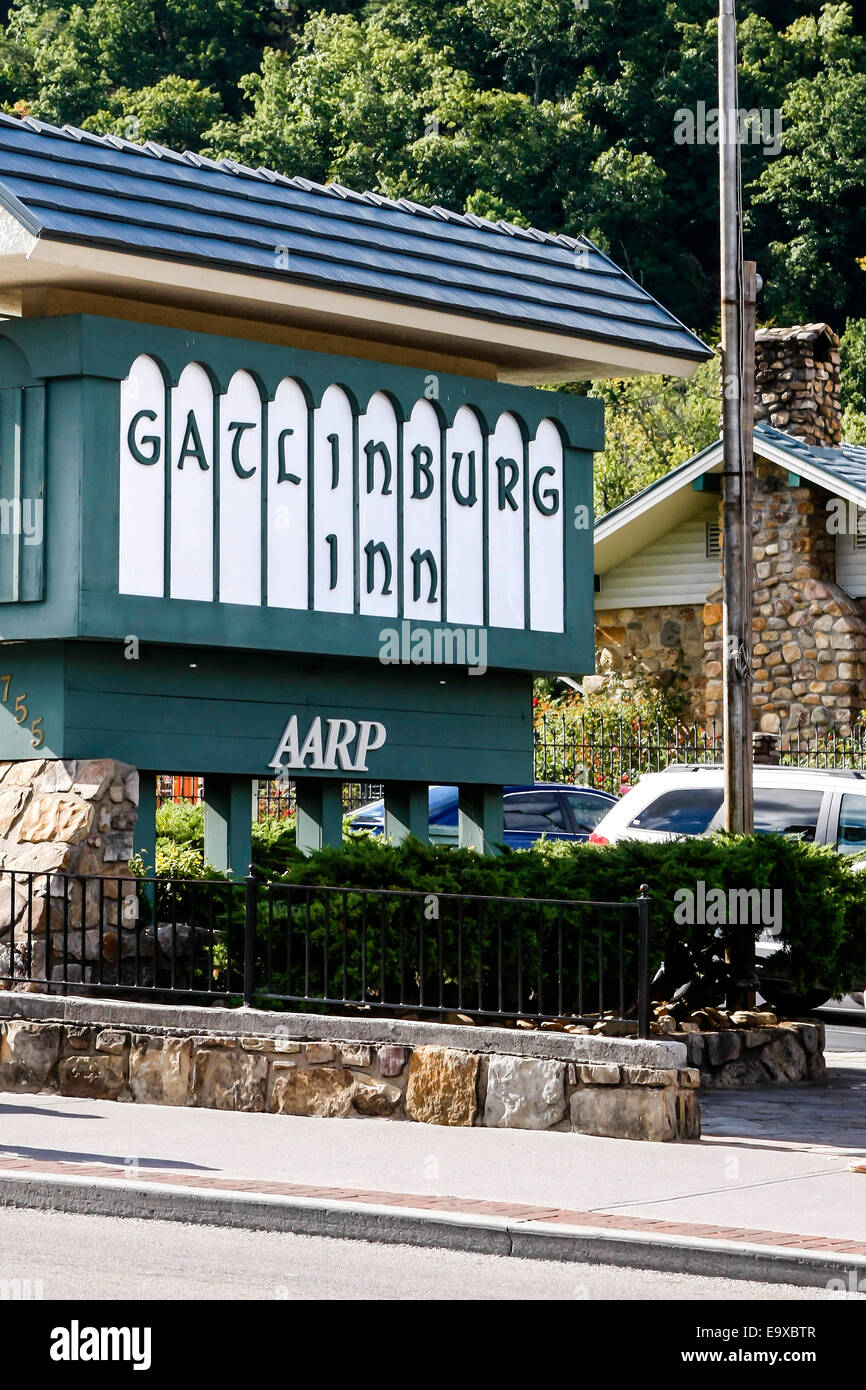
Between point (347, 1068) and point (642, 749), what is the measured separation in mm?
15238

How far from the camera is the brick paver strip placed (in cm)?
788

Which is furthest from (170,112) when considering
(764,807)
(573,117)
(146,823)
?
(146,823)

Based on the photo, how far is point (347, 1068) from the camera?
1127 cm

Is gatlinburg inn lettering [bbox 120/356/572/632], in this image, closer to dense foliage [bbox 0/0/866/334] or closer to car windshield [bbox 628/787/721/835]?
car windshield [bbox 628/787/721/835]

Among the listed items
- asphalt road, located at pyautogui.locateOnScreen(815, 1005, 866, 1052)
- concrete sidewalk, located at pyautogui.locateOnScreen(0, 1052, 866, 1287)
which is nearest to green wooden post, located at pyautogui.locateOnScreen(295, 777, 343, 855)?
concrete sidewalk, located at pyautogui.locateOnScreen(0, 1052, 866, 1287)

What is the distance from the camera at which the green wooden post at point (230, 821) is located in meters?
13.4

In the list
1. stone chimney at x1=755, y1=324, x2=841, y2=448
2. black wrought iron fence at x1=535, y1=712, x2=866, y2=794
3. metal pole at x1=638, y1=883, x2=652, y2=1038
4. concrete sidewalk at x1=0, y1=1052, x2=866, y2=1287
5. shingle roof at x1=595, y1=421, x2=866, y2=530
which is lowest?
concrete sidewalk at x1=0, y1=1052, x2=866, y2=1287

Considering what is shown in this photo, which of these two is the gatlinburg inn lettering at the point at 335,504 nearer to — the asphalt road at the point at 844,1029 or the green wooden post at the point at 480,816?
the green wooden post at the point at 480,816

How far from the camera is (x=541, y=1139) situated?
34.5 feet

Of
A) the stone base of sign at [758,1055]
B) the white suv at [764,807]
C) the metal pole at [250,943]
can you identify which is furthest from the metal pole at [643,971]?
the white suv at [764,807]

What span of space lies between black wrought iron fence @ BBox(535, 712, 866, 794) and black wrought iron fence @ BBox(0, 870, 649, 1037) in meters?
12.5
